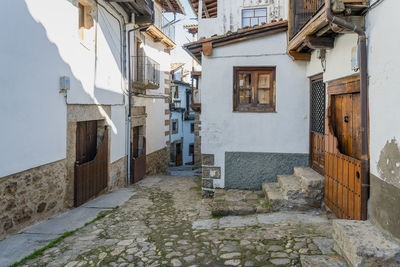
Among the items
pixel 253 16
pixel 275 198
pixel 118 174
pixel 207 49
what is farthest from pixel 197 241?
pixel 253 16

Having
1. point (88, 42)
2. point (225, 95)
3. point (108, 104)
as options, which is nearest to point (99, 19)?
point (88, 42)

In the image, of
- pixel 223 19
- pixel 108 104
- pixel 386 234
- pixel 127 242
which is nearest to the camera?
pixel 386 234

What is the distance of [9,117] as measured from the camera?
4656 mm

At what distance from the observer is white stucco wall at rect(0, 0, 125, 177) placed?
4.65 meters

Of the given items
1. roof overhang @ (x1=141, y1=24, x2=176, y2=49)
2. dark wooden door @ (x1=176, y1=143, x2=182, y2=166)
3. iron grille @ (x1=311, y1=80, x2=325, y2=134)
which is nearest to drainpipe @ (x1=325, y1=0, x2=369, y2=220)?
iron grille @ (x1=311, y1=80, x2=325, y2=134)

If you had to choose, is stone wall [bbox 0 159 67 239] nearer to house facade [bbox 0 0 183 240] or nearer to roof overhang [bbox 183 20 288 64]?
house facade [bbox 0 0 183 240]

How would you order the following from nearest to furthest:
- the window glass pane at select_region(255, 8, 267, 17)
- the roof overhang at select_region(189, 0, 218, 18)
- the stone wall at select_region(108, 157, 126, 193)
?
the stone wall at select_region(108, 157, 126, 193)
the window glass pane at select_region(255, 8, 267, 17)
the roof overhang at select_region(189, 0, 218, 18)

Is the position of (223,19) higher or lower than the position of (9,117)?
higher

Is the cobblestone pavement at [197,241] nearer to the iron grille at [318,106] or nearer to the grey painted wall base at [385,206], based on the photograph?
the grey painted wall base at [385,206]

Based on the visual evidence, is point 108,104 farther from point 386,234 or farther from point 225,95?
point 386,234

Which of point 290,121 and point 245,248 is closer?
point 245,248

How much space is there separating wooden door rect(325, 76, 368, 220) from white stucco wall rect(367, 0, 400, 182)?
0.50m

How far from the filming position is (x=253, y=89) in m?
6.86

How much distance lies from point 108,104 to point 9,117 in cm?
Result: 380
